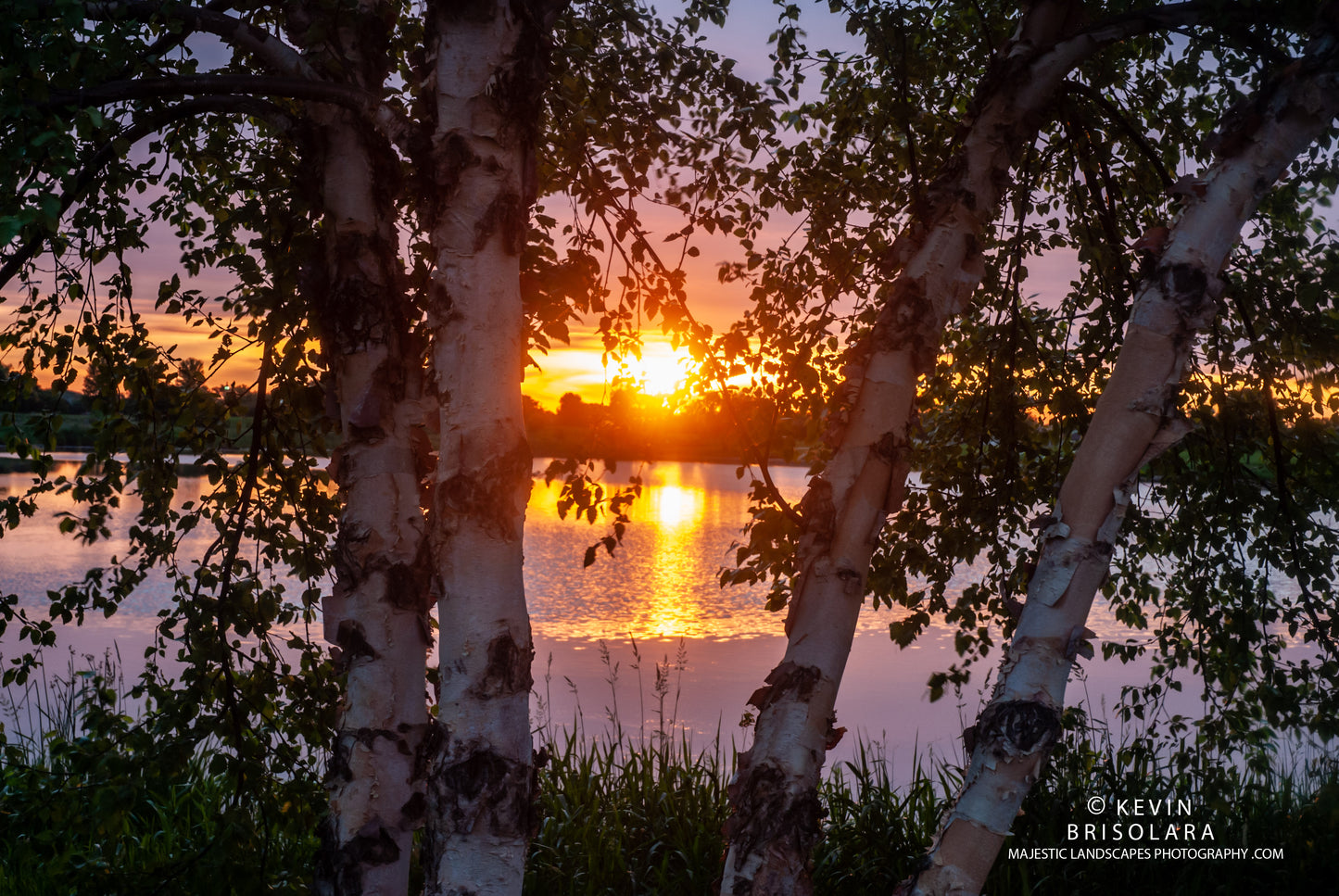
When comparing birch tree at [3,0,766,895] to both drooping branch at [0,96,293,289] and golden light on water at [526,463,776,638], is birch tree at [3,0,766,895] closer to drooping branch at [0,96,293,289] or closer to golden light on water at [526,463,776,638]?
drooping branch at [0,96,293,289]

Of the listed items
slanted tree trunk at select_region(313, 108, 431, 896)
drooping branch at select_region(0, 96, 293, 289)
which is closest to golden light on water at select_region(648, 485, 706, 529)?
slanted tree trunk at select_region(313, 108, 431, 896)

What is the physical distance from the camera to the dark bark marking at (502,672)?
7.30ft

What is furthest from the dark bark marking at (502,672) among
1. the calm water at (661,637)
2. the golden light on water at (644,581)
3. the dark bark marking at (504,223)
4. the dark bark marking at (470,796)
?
the golden light on water at (644,581)

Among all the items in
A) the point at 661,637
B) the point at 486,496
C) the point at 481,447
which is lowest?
the point at 661,637

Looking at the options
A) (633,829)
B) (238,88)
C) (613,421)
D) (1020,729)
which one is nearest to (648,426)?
(613,421)

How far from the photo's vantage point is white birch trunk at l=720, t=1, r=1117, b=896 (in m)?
2.28

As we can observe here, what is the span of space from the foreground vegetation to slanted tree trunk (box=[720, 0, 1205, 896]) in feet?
6.27

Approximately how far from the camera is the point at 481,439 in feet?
7.57

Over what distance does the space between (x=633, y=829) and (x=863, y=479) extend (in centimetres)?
316

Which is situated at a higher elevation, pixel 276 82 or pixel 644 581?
pixel 276 82

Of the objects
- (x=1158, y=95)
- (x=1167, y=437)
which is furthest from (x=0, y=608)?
(x=1158, y=95)

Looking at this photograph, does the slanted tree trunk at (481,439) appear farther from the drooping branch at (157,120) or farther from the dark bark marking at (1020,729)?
the dark bark marking at (1020,729)

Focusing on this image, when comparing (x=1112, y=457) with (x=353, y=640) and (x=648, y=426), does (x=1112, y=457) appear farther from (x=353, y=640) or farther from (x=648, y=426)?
(x=353, y=640)

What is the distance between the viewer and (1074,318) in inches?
179
